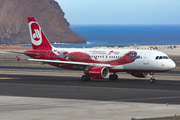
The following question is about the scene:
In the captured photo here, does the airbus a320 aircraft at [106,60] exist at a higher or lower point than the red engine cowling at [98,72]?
higher

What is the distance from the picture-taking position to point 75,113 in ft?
68.7

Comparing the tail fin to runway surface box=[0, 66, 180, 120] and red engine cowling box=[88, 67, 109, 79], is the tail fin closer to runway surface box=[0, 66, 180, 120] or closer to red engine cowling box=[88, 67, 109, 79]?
red engine cowling box=[88, 67, 109, 79]

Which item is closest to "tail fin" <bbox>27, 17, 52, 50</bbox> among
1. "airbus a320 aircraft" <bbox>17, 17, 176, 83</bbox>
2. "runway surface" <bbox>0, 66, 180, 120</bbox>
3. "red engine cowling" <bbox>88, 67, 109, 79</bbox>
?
"airbus a320 aircraft" <bbox>17, 17, 176, 83</bbox>

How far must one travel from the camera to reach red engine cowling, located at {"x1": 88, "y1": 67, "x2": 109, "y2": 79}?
4194 centimetres

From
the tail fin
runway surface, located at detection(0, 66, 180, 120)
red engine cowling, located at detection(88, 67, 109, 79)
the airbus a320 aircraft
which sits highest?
the tail fin

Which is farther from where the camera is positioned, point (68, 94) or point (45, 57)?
point (45, 57)

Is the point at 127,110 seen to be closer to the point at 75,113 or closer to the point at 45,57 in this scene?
the point at 75,113

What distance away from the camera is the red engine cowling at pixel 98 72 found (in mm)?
41938

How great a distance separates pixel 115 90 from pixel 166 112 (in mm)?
12522

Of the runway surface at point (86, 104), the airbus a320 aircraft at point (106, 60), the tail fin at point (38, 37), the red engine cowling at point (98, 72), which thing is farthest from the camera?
the tail fin at point (38, 37)

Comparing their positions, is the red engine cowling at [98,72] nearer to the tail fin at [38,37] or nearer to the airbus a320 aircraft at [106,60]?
the airbus a320 aircraft at [106,60]

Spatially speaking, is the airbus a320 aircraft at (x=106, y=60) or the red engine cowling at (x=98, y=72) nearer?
the red engine cowling at (x=98, y=72)

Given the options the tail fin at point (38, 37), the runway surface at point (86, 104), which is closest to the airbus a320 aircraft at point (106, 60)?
the tail fin at point (38, 37)

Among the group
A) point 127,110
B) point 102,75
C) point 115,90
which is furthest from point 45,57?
point 127,110
